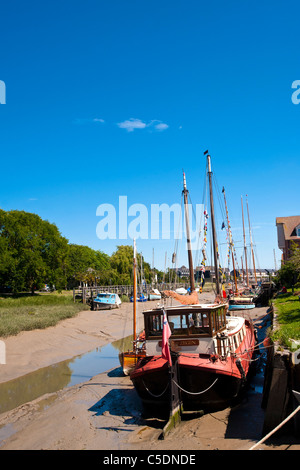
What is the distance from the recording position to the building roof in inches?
2127

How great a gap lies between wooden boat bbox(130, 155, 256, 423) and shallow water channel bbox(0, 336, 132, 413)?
6716mm

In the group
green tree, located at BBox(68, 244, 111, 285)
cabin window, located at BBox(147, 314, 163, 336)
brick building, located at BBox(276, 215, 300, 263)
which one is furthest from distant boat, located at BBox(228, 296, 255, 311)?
cabin window, located at BBox(147, 314, 163, 336)

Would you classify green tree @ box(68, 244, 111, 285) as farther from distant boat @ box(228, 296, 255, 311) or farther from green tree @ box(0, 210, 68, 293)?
distant boat @ box(228, 296, 255, 311)

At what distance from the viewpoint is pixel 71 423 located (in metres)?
12.5

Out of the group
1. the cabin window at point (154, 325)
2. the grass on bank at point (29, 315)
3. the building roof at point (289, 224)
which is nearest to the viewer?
the cabin window at point (154, 325)

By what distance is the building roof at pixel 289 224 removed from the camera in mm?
54031

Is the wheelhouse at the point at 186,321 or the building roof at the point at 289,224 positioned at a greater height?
the building roof at the point at 289,224

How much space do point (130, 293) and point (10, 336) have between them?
1717 inches

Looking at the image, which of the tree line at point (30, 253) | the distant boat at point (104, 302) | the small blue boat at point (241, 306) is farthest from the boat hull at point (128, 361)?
the tree line at point (30, 253)

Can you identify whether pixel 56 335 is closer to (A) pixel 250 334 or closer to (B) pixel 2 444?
(A) pixel 250 334

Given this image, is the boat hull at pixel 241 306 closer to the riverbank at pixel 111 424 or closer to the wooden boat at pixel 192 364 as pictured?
the riverbank at pixel 111 424

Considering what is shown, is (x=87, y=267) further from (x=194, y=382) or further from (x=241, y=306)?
(x=194, y=382)

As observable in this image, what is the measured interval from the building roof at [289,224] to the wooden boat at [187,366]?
4337cm
